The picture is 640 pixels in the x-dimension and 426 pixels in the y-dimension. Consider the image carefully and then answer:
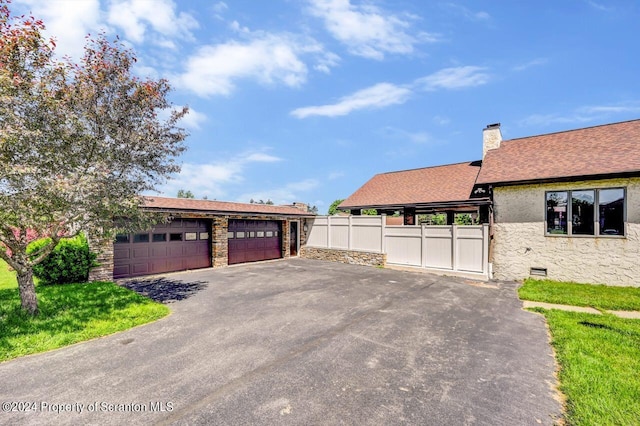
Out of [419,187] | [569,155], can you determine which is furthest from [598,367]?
[419,187]

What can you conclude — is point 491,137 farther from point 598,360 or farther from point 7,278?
point 7,278

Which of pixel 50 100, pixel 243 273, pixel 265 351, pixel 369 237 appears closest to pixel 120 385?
pixel 265 351

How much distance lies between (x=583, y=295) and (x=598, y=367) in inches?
234

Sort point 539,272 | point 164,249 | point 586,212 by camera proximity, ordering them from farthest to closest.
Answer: point 164,249, point 539,272, point 586,212

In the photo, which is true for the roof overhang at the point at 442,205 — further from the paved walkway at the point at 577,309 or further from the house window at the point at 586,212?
the paved walkway at the point at 577,309

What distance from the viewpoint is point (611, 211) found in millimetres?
10094

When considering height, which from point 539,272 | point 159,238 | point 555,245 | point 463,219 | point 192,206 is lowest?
point 539,272

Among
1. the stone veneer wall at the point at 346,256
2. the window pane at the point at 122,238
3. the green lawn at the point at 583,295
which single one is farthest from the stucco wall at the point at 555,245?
the window pane at the point at 122,238

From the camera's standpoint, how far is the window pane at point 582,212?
411 inches

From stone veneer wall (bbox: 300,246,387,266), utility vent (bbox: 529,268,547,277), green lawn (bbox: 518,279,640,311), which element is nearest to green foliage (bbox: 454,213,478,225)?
stone veneer wall (bbox: 300,246,387,266)

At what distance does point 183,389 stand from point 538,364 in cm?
550

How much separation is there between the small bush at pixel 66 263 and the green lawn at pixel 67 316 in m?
0.60

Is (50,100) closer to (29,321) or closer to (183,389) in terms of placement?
(29,321)

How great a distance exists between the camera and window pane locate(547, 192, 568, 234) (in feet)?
35.7
